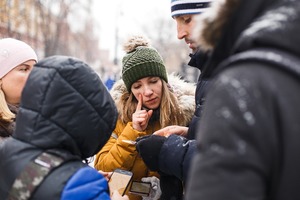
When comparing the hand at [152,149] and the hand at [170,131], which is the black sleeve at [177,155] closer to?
the hand at [152,149]

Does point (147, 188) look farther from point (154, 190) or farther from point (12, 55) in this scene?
point (12, 55)

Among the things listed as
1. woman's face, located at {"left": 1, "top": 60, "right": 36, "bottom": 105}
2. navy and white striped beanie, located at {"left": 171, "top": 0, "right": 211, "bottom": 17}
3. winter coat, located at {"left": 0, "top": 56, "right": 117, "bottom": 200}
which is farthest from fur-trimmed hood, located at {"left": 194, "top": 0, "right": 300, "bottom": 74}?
woman's face, located at {"left": 1, "top": 60, "right": 36, "bottom": 105}

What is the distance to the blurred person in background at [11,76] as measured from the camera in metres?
2.87

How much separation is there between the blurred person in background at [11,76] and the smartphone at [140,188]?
933 mm

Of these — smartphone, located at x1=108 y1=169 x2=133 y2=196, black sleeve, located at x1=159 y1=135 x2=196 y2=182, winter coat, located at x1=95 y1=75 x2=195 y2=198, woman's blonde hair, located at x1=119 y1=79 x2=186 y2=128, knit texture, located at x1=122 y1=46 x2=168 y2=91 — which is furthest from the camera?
knit texture, located at x1=122 y1=46 x2=168 y2=91

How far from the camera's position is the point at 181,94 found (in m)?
3.20

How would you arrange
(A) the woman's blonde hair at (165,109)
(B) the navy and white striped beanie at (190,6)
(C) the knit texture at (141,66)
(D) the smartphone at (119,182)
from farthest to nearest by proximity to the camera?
(C) the knit texture at (141,66) → (A) the woman's blonde hair at (165,109) → (B) the navy and white striped beanie at (190,6) → (D) the smartphone at (119,182)

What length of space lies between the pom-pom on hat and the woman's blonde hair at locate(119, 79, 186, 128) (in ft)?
2.80

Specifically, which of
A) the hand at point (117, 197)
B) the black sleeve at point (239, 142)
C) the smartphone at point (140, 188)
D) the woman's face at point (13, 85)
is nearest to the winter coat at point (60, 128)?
the hand at point (117, 197)

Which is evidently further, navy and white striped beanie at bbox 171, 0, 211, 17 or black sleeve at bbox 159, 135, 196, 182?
navy and white striped beanie at bbox 171, 0, 211, 17

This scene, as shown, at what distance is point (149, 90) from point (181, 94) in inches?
11.8

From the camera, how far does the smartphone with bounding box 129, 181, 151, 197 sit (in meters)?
2.62

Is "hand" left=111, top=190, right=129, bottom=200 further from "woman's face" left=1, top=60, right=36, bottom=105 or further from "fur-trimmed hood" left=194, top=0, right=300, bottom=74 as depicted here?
"woman's face" left=1, top=60, right=36, bottom=105

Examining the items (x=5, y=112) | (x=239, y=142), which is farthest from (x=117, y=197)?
(x=239, y=142)
